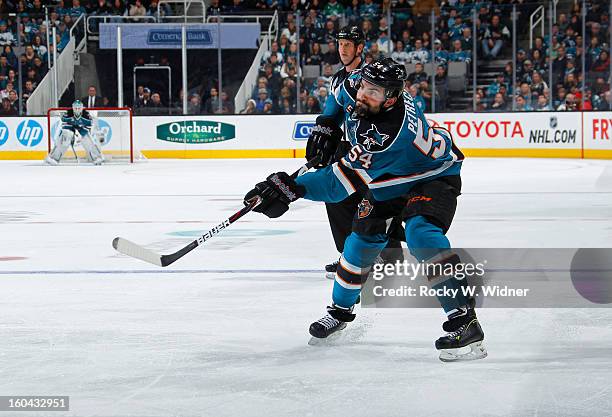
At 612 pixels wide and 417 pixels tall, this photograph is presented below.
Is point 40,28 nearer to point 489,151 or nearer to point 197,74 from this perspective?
point 197,74

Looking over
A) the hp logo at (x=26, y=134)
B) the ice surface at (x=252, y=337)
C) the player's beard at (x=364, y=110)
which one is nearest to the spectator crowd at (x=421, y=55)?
the hp logo at (x=26, y=134)

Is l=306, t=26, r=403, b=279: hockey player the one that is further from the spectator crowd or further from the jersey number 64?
the spectator crowd

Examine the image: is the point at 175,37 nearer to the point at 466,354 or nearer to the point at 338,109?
the point at 338,109

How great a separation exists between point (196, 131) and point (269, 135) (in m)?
1.23

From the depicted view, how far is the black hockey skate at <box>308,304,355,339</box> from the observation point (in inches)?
137

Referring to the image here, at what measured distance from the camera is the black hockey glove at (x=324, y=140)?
4.40 meters

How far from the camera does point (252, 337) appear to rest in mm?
3533

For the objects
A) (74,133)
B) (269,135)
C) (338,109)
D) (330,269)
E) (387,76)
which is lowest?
(269,135)

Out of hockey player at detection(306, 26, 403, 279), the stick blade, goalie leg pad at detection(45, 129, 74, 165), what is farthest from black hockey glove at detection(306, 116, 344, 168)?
goalie leg pad at detection(45, 129, 74, 165)

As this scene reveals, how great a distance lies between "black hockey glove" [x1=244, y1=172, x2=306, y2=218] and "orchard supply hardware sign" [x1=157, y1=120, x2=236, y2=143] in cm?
1353

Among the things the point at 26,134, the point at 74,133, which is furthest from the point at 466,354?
the point at 26,134

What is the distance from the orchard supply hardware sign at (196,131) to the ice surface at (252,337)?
32.2ft

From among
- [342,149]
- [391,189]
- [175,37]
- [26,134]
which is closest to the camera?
[391,189]

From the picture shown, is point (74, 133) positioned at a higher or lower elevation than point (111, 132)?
higher
